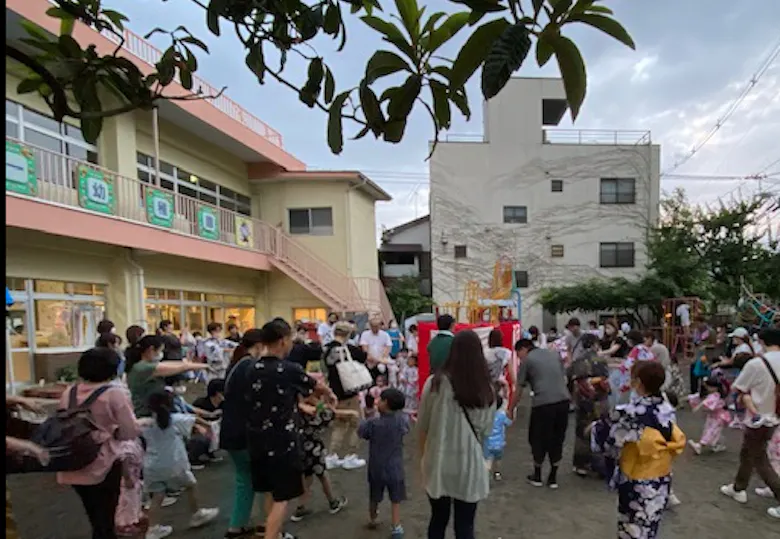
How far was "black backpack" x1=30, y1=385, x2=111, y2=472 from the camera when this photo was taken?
2773 mm

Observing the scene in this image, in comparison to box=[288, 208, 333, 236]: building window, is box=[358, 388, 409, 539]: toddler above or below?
below

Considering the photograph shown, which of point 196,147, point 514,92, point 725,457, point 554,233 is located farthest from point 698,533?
point 514,92

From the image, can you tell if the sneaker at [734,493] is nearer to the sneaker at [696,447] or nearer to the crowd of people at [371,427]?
the crowd of people at [371,427]

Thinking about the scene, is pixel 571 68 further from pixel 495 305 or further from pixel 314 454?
pixel 495 305

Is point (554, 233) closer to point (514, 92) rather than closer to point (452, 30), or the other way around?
point (514, 92)

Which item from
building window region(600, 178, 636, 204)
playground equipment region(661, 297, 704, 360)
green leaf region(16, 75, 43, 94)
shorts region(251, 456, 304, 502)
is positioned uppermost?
building window region(600, 178, 636, 204)

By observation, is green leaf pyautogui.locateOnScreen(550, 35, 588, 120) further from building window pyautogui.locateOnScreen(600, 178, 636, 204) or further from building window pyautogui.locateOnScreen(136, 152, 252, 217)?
building window pyautogui.locateOnScreen(600, 178, 636, 204)

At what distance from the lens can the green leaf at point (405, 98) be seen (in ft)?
5.58

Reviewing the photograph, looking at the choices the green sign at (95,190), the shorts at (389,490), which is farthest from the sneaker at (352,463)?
the green sign at (95,190)

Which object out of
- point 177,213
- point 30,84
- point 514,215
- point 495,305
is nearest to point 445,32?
point 30,84

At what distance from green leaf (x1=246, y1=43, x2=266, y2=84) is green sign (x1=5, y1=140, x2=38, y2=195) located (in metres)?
7.87

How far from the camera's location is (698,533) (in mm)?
3994

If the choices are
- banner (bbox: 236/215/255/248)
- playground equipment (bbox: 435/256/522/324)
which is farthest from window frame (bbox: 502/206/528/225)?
banner (bbox: 236/215/255/248)

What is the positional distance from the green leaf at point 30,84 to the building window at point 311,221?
637 inches
